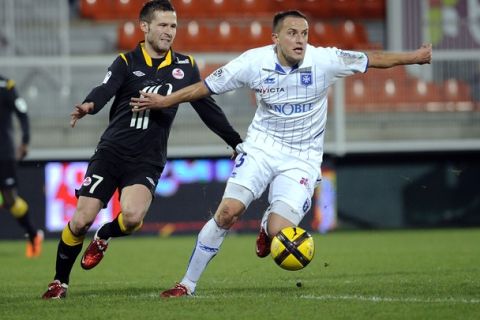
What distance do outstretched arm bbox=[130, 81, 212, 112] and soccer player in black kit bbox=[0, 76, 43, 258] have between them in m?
5.91

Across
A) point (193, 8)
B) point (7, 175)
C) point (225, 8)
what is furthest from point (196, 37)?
point (7, 175)

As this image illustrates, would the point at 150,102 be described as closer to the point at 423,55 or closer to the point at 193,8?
the point at 423,55

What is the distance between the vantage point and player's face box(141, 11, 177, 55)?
7844 millimetres

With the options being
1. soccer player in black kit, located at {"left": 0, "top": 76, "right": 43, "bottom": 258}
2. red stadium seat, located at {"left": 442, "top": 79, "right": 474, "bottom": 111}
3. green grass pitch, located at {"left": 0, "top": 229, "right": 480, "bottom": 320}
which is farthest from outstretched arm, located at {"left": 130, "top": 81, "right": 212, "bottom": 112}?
red stadium seat, located at {"left": 442, "top": 79, "right": 474, "bottom": 111}

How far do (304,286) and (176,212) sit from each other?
27.1ft

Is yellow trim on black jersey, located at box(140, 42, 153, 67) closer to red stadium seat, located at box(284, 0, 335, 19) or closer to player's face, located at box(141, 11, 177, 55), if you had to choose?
player's face, located at box(141, 11, 177, 55)

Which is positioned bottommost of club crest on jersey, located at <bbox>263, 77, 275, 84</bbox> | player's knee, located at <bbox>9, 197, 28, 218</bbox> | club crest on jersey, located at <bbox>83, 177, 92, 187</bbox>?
player's knee, located at <bbox>9, 197, 28, 218</bbox>

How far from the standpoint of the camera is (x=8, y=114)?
13742 mm

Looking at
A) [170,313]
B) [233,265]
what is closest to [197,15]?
[233,265]

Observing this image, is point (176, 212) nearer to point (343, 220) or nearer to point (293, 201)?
point (343, 220)

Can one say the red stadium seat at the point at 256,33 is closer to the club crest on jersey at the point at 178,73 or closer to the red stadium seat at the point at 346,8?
the red stadium seat at the point at 346,8

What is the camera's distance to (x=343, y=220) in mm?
17453

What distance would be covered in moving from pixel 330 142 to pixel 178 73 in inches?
362

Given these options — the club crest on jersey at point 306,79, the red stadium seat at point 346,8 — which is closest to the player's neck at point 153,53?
the club crest on jersey at point 306,79
